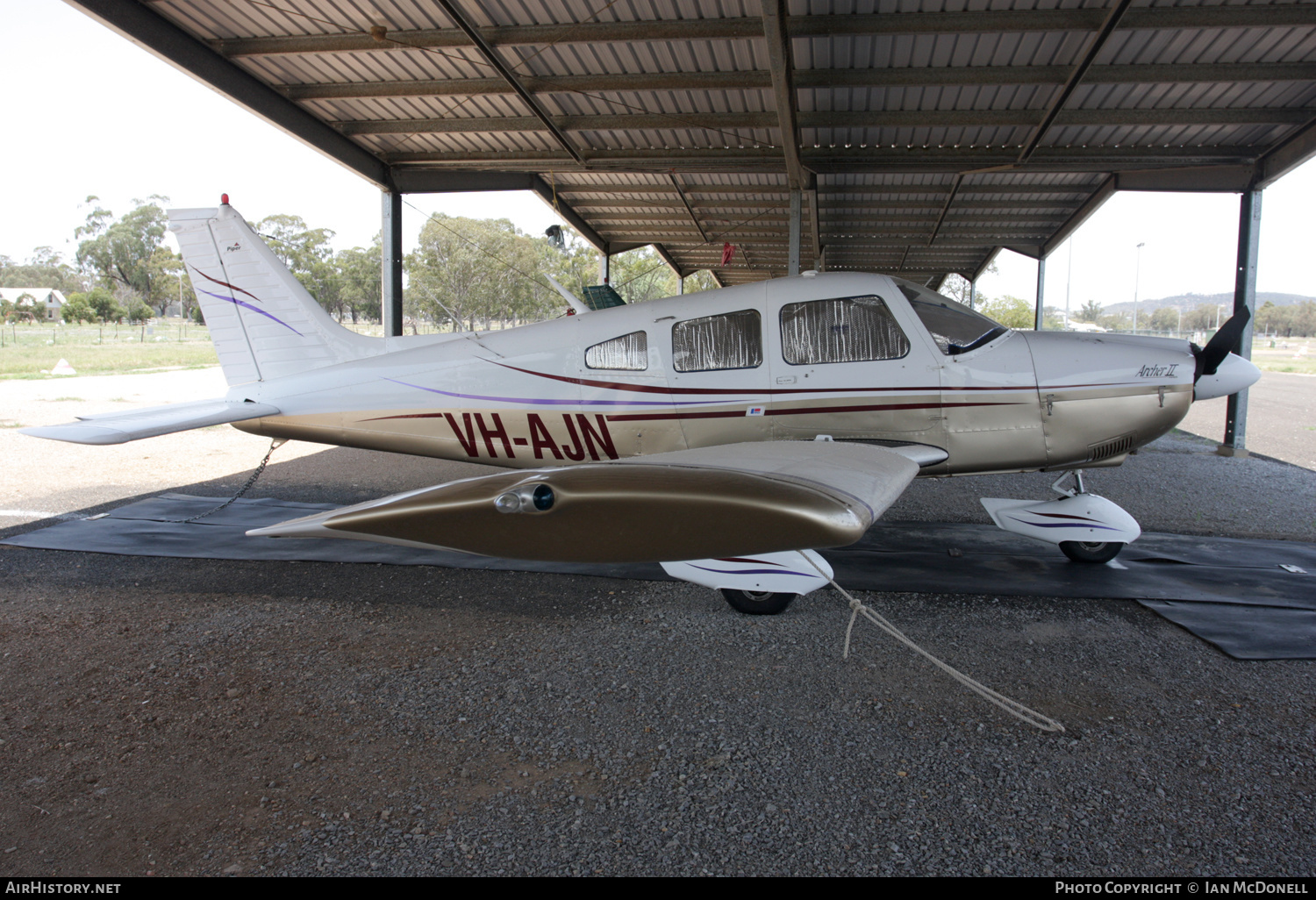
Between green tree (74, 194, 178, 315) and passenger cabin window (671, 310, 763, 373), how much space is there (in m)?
91.7

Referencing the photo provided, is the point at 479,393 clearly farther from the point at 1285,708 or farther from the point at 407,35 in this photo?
the point at 407,35

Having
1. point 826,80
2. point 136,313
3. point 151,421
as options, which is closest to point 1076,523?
point 151,421

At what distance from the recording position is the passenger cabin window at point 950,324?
506 cm

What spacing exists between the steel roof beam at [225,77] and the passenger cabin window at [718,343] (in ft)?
24.7

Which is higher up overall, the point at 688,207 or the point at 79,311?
the point at 79,311

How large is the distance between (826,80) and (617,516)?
940cm

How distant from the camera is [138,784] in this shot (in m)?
2.80

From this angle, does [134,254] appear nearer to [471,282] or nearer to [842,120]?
[471,282]

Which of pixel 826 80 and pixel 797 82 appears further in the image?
pixel 797 82

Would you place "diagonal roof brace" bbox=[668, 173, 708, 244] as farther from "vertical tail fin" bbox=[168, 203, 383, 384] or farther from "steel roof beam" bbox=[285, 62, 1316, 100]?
"vertical tail fin" bbox=[168, 203, 383, 384]

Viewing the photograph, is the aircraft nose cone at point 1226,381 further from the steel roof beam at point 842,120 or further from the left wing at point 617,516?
the steel roof beam at point 842,120

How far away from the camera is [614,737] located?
3.15 metres

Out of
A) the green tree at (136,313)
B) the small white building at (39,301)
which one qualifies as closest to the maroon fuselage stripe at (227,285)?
the green tree at (136,313)

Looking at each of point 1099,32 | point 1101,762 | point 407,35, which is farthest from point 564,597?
point 1099,32
